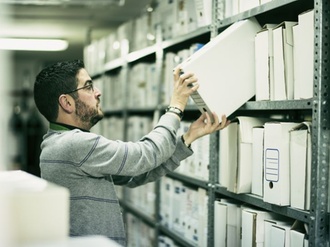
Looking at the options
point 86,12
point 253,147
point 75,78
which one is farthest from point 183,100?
point 86,12

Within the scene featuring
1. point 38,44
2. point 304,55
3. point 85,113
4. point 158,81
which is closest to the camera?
point 304,55

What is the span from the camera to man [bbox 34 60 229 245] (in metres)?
1.92

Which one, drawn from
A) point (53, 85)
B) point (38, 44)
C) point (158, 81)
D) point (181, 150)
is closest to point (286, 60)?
point (181, 150)

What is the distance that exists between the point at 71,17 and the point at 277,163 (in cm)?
452

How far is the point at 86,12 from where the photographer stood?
216 inches

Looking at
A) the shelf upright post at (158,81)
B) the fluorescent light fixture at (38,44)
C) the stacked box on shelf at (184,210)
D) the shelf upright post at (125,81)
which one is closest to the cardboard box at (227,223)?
the stacked box on shelf at (184,210)

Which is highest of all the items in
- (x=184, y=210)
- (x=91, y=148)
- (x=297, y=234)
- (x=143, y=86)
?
(x=143, y=86)

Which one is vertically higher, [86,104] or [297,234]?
[86,104]

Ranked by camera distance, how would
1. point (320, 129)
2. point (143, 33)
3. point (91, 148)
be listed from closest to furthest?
point (320, 129) → point (91, 148) → point (143, 33)

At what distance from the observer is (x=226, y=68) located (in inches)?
79.5

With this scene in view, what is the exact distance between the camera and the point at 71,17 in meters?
5.85

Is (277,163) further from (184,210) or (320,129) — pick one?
(184,210)

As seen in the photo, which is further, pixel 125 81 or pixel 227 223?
pixel 125 81

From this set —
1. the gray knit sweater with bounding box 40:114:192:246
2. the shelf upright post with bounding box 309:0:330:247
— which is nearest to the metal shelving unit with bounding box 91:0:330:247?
the shelf upright post with bounding box 309:0:330:247
